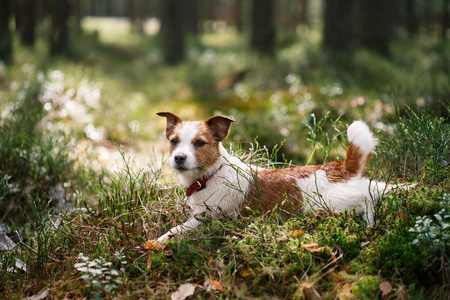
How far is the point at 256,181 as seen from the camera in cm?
342

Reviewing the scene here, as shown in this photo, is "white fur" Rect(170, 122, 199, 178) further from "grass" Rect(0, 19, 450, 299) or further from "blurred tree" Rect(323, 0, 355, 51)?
"blurred tree" Rect(323, 0, 355, 51)

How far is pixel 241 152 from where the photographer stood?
434cm

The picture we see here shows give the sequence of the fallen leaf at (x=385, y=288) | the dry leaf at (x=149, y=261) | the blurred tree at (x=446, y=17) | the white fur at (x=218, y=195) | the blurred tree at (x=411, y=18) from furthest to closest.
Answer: the blurred tree at (x=411, y=18) → the blurred tree at (x=446, y=17) → the white fur at (x=218, y=195) → the dry leaf at (x=149, y=261) → the fallen leaf at (x=385, y=288)

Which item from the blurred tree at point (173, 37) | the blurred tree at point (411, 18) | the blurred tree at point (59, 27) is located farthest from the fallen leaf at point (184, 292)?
the blurred tree at point (411, 18)

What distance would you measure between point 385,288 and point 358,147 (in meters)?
1.15

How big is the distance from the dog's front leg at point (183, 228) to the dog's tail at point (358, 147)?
1410 millimetres

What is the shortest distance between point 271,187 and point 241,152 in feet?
2.90

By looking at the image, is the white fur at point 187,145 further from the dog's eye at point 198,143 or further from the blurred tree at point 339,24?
the blurred tree at point 339,24

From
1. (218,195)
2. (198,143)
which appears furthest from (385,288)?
(198,143)

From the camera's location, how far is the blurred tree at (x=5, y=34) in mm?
10375

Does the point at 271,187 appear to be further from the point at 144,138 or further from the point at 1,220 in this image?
the point at 144,138

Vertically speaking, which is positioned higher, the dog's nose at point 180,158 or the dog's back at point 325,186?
the dog's nose at point 180,158

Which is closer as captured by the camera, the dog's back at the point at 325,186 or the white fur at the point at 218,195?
the dog's back at the point at 325,186

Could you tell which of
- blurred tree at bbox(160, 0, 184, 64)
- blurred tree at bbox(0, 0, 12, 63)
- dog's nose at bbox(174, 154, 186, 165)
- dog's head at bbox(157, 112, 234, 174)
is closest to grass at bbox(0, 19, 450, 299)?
dog's head at bbox(157, 112, 234, 174)
